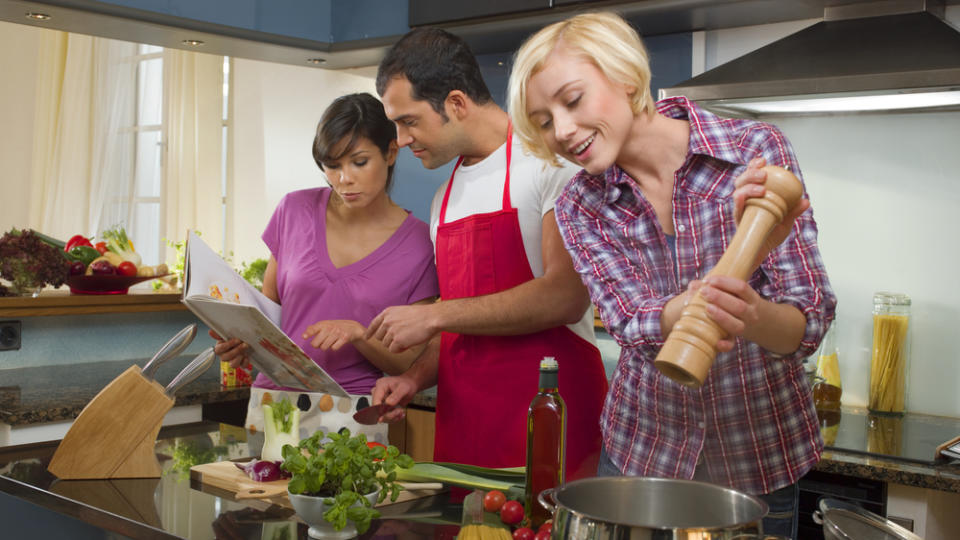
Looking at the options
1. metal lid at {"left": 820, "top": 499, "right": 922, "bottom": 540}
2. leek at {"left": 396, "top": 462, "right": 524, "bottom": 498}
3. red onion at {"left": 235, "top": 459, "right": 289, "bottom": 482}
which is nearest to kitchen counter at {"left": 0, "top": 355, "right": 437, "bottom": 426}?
red onion at {"left": 235, "top": 459, "right": 289, "bottom": 482}

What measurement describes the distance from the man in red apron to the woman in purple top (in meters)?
0.18

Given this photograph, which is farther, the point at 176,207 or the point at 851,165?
the point at 176,207

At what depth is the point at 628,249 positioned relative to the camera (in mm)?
1326

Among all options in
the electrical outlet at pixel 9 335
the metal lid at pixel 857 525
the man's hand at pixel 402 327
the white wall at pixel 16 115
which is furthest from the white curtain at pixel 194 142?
the metal lid at pixel 857 525

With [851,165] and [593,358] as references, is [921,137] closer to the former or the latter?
[851,165]

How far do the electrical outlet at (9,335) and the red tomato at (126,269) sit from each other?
1.10 ft

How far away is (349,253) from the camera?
208 cm

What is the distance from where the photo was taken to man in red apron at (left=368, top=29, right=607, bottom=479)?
5.63 feet

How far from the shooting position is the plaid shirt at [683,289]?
122 cm

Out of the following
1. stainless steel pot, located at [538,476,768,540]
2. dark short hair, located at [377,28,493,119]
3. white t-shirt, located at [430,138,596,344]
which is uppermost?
dark short hair, located at [377,28,493,119]

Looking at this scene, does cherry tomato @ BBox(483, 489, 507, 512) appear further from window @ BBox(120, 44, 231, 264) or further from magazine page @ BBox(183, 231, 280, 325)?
window @ BBox(120, 44, 231, 264)

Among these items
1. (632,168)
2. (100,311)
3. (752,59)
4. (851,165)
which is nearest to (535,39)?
(632,168)

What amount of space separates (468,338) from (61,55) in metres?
5.06

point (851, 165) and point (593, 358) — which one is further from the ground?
point (851, 165)
